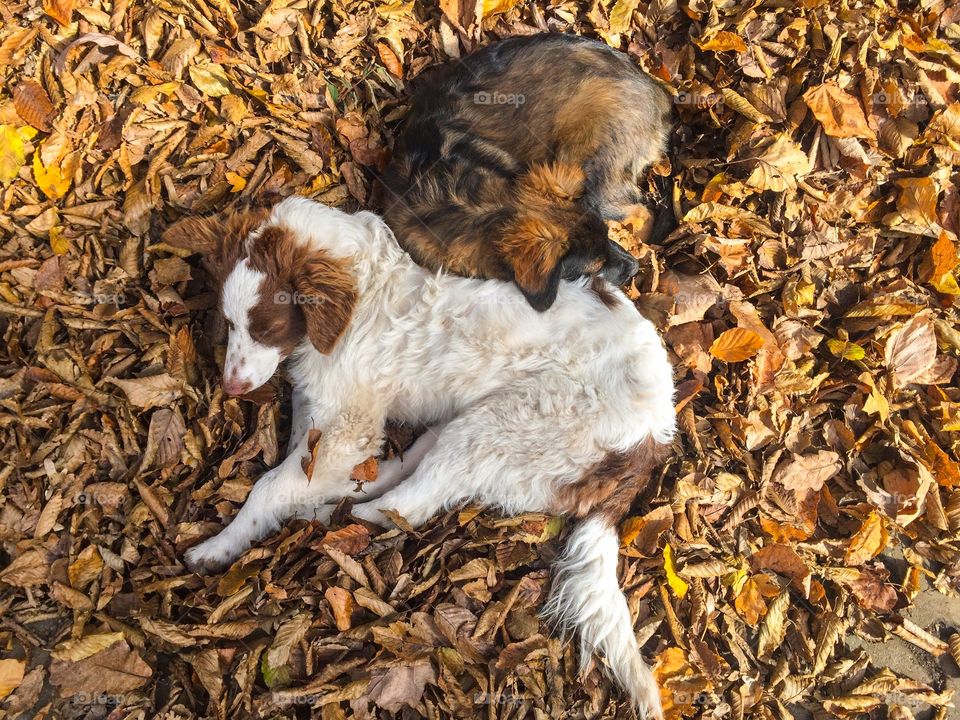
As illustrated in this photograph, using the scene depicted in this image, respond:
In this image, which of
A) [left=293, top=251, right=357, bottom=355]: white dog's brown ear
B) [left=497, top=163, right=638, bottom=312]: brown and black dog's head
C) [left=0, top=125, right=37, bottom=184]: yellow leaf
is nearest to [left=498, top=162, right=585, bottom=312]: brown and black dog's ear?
[left=497, top=163, right=638, bottom=312]: brown and black dog's head

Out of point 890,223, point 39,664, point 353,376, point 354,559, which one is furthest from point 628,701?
point 890,223

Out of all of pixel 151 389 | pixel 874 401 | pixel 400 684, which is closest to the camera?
pixel 400 684

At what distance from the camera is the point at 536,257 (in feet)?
10.8

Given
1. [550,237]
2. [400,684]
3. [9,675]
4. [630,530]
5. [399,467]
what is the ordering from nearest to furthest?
[9,675] → [400,684] → [550,237] → [630,530] → [399,467]

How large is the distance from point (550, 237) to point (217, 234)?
5.93 ft

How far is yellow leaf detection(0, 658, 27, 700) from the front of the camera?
2920 mm

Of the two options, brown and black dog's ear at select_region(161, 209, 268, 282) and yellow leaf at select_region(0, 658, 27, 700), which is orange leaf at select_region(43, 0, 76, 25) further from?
yellow leaf at select_region(0, 658, 27, 700)

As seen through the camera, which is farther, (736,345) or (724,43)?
(724,43)

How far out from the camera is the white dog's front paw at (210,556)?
3379 millimetres

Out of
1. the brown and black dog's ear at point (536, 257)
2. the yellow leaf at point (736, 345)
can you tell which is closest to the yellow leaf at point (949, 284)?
the yellow leaf at point (736, 345)

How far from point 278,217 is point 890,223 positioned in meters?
3.94

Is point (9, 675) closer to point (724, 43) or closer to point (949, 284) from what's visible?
point (724, 43)

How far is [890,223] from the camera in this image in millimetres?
4156

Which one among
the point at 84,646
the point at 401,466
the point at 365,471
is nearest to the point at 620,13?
the point at 401,466
